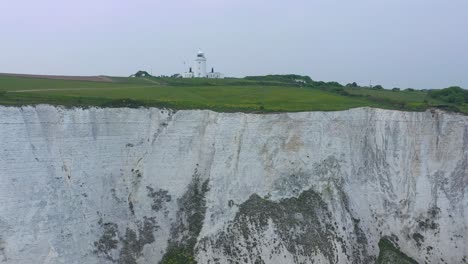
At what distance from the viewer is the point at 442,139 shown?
1010 inches

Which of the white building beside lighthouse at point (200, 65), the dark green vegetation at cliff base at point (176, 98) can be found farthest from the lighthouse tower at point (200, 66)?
the dark green vegetation at cliff base at point (176, 98)

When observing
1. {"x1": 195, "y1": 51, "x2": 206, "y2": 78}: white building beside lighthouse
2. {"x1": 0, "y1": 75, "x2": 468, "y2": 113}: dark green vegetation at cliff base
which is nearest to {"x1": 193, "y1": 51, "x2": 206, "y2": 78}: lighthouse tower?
{"x1": 195, "y1": 51, "x2": 206, "y2": 78}: white building beside lighthouse

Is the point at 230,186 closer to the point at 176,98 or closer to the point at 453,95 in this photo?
the point at 176,98

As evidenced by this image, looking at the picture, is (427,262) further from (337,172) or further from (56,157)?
(56,157)

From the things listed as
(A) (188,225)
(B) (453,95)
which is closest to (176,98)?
(A) (188,225)

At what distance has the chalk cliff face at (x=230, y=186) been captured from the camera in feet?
58.1

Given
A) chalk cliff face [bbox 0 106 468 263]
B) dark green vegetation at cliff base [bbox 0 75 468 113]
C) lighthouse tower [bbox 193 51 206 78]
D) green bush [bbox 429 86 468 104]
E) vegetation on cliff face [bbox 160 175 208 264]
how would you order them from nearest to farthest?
chalk cliff face [bbox 0 106 468 263]
vegetation on cliff face [bbox 160 175 208 264]
dark green vegetation at cliff base [bbox 0 75 468 113]
green bush [bbox 429 86 468 104]
lighthouse tower [bbox 193 51 206 78]

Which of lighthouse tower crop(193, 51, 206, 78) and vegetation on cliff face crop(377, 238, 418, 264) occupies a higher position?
lighthouse tower crop(193, 51, 206, 78)

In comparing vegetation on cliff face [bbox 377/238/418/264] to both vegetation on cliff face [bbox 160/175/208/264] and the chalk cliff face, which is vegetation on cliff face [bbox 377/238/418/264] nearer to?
the chalk cliff face

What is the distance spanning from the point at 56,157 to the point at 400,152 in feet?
61.2

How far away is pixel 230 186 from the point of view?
71.1ft

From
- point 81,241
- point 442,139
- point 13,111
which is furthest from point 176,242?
point 442,139

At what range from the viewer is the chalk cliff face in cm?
1772

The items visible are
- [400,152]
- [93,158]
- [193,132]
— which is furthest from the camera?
[400,152]
